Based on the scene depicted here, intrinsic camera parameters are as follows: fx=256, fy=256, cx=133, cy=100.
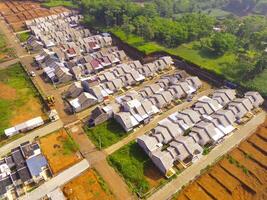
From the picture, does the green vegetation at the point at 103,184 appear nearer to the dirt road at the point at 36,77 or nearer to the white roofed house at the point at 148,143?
the white roofed house at the point at 148,143

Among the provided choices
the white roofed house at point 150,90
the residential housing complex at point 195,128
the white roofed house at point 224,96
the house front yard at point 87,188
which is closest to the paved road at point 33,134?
the house front yard at point 87,188

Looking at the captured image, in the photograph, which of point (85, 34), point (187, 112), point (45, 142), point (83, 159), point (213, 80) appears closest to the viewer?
point (83, 159)

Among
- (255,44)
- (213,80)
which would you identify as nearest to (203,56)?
(213,80)

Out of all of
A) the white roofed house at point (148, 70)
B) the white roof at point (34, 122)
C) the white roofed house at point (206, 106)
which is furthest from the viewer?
the white roofed house at point (148, 70)

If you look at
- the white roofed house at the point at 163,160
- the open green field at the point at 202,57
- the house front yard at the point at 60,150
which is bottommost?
the house front yard at the point at 60,150

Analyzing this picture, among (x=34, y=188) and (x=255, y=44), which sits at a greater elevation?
(x=255, y=44)

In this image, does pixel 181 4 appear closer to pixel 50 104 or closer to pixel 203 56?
pixel 203 56

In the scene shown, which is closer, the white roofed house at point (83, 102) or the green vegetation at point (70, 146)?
the green vegetation at point (70, 146)

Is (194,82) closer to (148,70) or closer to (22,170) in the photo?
(148,70)
